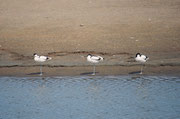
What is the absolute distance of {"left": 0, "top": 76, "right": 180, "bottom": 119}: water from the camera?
10.7m

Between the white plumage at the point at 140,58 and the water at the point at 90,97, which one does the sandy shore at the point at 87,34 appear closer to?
the white plumage at the point at 140,58

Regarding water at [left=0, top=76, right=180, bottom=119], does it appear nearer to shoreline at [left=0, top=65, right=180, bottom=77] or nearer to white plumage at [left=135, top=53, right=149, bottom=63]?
shoreline at [left=0, top=65, right=180, bottom=77]

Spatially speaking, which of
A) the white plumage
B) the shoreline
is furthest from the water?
the white plumage

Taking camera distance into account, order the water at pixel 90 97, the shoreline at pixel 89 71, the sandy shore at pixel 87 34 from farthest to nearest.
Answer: the sandy shore at pixel 87 34 < the shoreline at pixel 89 71 < the water at pixel 90 97

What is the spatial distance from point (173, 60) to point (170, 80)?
1561 mm

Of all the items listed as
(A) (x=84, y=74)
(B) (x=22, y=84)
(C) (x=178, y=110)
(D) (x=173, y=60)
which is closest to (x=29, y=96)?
(B) (x=22, y=84)

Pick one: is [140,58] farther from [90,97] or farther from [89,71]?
[90,97]

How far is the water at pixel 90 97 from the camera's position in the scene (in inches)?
423

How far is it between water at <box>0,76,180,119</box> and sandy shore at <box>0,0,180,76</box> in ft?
2.42

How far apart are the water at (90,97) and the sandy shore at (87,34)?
0.74 m

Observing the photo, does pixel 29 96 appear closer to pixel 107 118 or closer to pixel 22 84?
pixel 22 84

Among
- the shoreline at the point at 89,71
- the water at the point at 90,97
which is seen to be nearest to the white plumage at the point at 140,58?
the shoreline at the point at 89,71

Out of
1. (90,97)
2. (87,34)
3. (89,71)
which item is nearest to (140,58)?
(89,71)

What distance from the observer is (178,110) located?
10.8 metres
